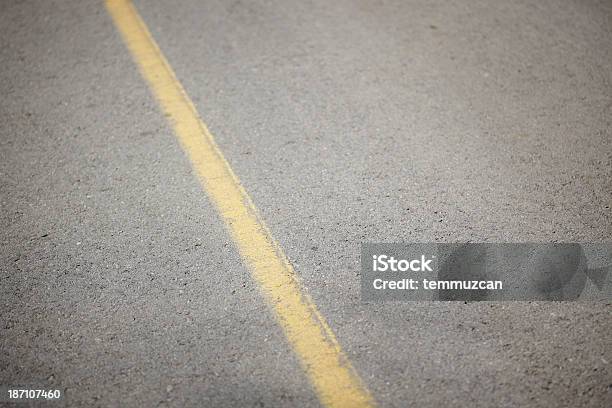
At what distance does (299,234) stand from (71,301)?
1.31m

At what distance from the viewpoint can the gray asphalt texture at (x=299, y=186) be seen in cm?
242

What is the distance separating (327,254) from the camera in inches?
115

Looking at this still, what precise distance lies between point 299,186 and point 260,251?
577 mm

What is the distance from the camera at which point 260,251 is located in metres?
2.92

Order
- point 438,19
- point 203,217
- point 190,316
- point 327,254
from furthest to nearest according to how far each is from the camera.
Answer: point 438,19
point 203,217
point 327,254
point 190,316

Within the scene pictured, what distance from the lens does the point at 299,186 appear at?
3.29 meters

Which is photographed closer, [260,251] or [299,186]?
[260,251]

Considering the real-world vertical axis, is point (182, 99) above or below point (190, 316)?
above

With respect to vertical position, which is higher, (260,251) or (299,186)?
(299,186)

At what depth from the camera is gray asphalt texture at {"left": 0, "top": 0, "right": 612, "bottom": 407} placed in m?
2.42

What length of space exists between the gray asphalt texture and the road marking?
7cm

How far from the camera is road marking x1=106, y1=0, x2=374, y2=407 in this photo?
7.79 feet

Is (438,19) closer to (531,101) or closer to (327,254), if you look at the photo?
(531,101)

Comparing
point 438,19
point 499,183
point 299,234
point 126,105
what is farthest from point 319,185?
point 438,19
